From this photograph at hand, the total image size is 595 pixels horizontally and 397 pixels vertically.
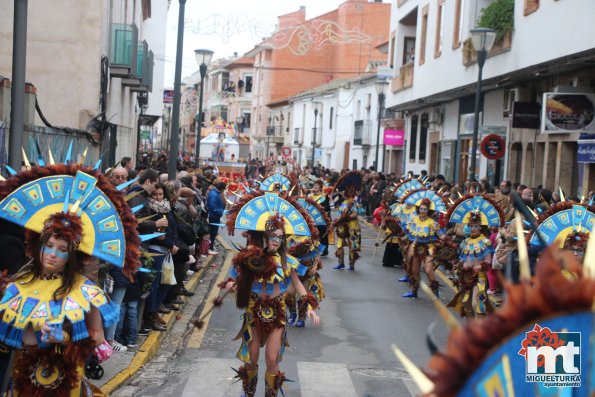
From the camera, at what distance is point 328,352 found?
449 inches

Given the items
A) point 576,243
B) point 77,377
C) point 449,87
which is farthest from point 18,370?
point 449,87

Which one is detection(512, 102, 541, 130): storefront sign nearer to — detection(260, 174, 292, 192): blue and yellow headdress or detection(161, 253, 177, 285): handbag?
detection(260, 174, 292, 192): blue and yellow headdress

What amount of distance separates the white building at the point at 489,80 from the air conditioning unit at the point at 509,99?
3 cm

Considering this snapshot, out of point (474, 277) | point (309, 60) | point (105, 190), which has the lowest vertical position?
point (474, 277)

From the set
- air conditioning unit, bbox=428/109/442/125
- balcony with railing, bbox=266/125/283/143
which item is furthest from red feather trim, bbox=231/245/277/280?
balcony with railing, bbox=266/125/283/143

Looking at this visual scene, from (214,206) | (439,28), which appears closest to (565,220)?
(214,206)

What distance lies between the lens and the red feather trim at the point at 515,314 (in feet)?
8.36

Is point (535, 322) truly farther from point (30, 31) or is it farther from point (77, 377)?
point (30, 31)

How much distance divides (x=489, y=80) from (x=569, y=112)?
5.74 metres

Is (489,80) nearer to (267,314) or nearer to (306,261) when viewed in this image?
(306,261)

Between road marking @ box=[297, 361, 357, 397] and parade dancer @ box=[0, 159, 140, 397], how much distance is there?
11.4 feet

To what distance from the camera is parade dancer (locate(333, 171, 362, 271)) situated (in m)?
19.3

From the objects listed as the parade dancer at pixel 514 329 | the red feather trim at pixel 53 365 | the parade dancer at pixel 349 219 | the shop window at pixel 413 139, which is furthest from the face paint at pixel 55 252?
the shop window at pixel 413 139

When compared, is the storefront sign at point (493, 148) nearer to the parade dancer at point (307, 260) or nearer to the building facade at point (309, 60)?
the parade dancer at point (307, 260)
